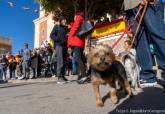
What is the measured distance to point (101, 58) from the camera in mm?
4855

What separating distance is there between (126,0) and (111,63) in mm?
1450

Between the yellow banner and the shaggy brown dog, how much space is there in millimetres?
11798

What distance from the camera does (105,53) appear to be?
4914 millimetres

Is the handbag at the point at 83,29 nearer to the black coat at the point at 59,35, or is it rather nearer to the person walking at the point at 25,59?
the black coat at the point at 59,35

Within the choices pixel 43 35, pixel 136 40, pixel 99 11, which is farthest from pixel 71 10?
pixel 43 35

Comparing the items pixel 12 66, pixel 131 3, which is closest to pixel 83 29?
pixel 131 3

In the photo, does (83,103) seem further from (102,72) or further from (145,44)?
(145,44)

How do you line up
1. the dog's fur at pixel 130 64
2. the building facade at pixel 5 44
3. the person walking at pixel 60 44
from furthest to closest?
the building facade at pixel 5 44 < the person walking at pixel 60 44 < the dog's fur at pixel 130 64

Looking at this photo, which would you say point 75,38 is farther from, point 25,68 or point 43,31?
point 43,31

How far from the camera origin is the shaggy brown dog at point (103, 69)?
16.1 feet

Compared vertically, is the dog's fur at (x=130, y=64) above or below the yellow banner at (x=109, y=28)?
below

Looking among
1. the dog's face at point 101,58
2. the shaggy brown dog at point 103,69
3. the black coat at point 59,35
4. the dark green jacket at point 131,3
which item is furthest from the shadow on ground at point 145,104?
the black coat at point 59,35

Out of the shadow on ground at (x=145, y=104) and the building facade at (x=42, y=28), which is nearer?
the shadow on ground at (x=145, y=104)

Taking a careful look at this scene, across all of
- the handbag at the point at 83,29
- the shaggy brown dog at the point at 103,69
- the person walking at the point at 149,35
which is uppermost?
the handbag at the point at 83,29
